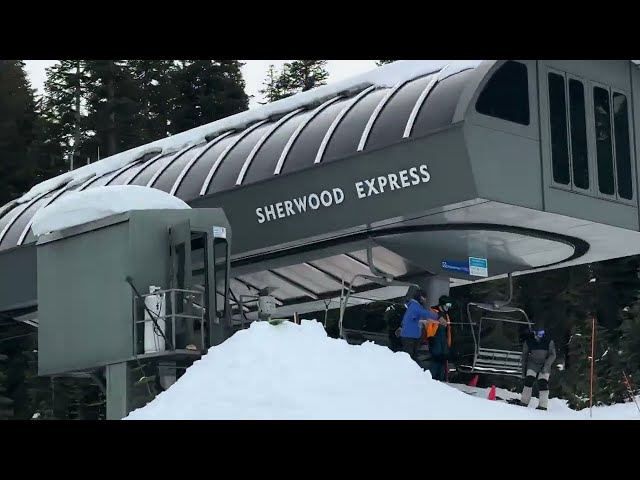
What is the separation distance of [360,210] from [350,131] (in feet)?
4.25

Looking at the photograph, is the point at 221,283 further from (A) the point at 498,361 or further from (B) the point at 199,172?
(B) the point at 199,172

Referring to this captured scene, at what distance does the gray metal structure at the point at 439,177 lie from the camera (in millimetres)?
18438

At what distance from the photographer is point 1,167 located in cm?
4831

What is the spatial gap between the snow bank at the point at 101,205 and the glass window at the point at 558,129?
571cm

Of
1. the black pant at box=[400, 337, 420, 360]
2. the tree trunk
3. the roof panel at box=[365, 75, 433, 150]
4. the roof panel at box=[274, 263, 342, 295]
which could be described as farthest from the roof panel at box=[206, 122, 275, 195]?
the tree trunk

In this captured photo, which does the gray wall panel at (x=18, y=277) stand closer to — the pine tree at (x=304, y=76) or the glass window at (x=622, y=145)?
the glass window at (x=622, y=145)

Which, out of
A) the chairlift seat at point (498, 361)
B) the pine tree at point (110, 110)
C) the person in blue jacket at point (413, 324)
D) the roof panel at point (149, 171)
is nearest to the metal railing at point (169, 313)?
the person in blue jacket at point (413, 324)

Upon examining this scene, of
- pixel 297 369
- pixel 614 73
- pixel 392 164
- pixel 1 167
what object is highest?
pixel 1 167

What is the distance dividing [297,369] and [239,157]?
1074cm

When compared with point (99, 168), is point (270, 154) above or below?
below

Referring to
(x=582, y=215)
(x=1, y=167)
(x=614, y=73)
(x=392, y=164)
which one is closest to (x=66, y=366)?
(x=392, y=164)

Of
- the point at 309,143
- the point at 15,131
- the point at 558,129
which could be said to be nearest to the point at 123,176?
the point at 309,143

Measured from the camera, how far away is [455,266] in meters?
21.3
